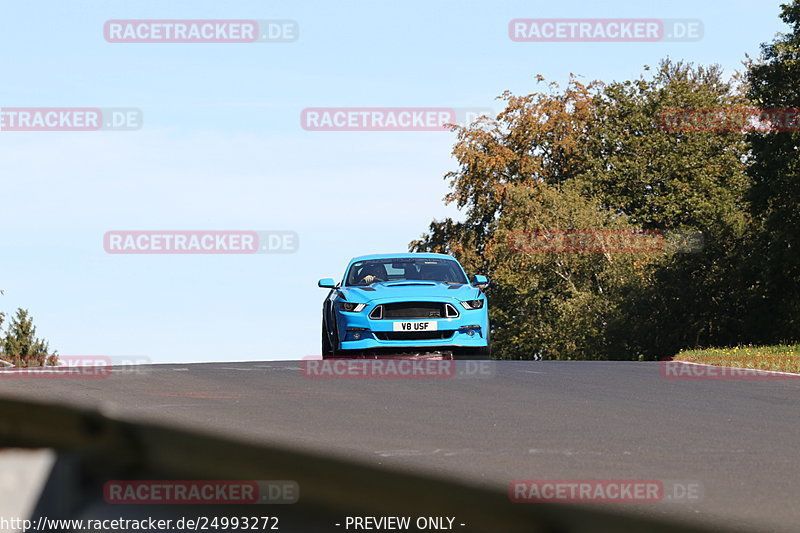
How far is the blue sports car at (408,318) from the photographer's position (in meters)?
20.0

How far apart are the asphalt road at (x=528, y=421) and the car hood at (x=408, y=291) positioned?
141cm

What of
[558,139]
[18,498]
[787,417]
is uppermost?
[558,139]

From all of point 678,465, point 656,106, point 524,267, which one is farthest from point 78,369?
point 656,106

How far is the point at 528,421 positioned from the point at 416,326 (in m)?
8.00

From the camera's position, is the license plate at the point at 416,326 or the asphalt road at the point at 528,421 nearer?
the asphalt road at the point at 528,421

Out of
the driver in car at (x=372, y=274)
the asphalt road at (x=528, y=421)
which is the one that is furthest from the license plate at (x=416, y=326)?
the driver in car at (x=372, y=274)

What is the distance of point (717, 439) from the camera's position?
10703mm

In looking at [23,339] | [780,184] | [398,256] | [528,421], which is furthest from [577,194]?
[23,339]

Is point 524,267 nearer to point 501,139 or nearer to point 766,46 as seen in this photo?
point 501,139

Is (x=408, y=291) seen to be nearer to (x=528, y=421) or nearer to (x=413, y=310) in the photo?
(x=413, y=310)

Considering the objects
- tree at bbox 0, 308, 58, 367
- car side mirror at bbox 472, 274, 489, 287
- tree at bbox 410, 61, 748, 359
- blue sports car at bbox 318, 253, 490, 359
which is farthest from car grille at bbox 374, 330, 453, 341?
Answer: tree at bbox 0, 308, 58, 367

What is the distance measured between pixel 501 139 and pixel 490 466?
55052 mm

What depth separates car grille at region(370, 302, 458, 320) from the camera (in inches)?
788

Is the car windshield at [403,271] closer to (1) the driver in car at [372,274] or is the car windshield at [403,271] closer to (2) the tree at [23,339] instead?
(1) the driver in car at [372,274]
